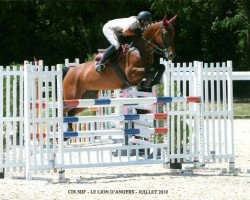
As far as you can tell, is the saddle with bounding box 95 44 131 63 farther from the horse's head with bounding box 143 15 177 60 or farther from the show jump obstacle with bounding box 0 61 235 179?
the show jump obstacle with bounding box 0 61 235 179

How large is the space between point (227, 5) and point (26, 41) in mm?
8571

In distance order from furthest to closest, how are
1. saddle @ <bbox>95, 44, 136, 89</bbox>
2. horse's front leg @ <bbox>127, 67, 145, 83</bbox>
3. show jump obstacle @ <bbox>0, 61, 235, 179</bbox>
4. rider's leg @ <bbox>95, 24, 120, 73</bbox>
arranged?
saddle @ <bbox>95, 44, 136, 89</bbox>
rider's leg @ <bbox>95, 24, 120, 73</bbox>
horse's front leg @ <bbox>127, 67, 145, 83</bbox>
show jump obstacle @ <bbox>0, 61, 235, 179</bbox>

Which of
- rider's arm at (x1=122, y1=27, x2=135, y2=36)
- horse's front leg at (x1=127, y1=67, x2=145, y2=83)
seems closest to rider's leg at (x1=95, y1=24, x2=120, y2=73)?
rider's arm at (x1=122, y1=27, x2=135, y2=36)

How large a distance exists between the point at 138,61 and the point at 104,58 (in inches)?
20.0

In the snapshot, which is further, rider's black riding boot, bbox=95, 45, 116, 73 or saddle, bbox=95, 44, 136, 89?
saddle, bbox=95, 44, 136, 89

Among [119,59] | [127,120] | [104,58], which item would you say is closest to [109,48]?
[104,58]

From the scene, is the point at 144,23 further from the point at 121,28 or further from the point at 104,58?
the point at 104,58

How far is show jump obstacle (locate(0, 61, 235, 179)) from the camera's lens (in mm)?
9148

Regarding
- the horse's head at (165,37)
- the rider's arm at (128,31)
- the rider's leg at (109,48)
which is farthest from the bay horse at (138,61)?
the rider's arm at (128,31)

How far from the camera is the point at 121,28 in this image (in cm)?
1091

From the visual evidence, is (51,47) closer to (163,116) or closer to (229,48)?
(229,48)

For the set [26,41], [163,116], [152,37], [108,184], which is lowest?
[108,184]

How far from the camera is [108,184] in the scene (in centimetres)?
869

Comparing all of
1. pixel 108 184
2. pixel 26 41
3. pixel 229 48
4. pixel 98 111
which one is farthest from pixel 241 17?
pixel 108 184
